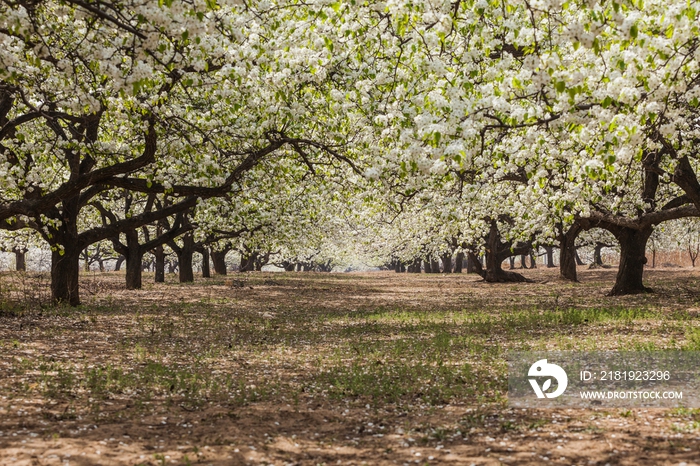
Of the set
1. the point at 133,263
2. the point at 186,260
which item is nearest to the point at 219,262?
the point at 186,260

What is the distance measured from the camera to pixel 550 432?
7.01 meters

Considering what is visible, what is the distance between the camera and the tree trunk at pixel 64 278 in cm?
2006

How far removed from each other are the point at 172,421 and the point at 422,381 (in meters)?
4.37

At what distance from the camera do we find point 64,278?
2017 cm

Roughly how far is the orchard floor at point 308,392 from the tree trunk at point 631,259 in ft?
18.1

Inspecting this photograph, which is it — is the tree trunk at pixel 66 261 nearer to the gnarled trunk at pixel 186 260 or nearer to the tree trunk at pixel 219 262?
the gnarled trunk at pixel 186 260

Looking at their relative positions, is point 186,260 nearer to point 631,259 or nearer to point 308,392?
point 631,259

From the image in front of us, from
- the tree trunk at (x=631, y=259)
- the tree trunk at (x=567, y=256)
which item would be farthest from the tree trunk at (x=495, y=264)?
the tree trunk at (x=631, y=259)

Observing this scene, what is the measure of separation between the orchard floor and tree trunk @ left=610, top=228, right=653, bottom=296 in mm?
5516

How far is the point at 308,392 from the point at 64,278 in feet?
47.3

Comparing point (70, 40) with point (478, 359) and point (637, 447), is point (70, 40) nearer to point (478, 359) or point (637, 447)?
point (478, 359)

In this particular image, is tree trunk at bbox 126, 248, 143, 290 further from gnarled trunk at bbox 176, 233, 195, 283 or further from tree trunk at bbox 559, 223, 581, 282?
tree trunk at bbox 559, 223, 581, 282

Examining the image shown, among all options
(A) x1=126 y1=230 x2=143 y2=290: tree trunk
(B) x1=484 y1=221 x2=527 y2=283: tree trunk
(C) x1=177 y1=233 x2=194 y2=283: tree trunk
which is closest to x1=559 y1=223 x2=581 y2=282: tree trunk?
(B) x1=484 y1=221 x2=527 y2=283: tree trunk

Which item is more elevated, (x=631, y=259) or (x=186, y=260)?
(x=186, y=260)
